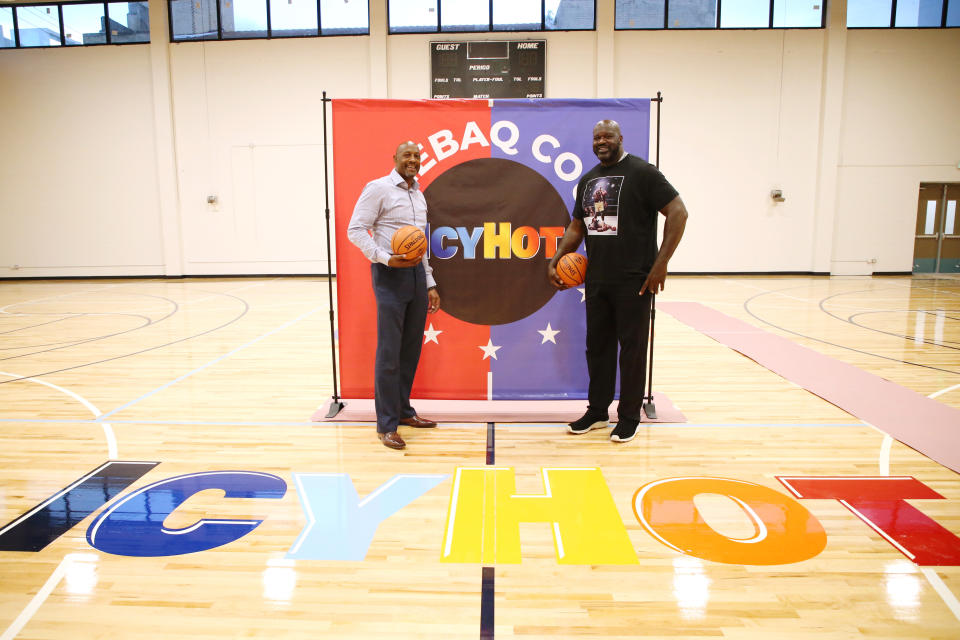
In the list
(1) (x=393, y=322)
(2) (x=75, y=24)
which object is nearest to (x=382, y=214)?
(1) (x=393, y=322)

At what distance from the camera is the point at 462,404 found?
4.57 meters

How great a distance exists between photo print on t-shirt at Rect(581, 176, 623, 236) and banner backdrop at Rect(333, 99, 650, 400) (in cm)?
44

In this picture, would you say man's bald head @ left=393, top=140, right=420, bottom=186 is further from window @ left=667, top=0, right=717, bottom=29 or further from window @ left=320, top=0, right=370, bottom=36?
Answer: window @ left=667, top=0, right=717, bottom=29

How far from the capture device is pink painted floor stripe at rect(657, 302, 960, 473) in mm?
3725

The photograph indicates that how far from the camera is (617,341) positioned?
12.7ft

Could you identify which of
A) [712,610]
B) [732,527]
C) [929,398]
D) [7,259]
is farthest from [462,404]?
[7,259]

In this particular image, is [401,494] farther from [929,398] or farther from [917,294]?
[917,294]

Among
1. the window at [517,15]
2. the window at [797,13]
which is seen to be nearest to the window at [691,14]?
the window at [797,13]

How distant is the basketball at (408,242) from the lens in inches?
138

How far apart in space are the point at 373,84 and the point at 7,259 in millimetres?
9132

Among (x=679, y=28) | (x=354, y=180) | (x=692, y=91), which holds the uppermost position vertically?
(x=679, y=28)

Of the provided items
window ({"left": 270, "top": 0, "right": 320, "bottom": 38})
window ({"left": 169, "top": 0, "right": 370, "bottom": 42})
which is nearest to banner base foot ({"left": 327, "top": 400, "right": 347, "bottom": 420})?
window ({"left": 169, "top": 0, "right": 370, "bottom": 42})

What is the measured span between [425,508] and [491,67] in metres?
11.2

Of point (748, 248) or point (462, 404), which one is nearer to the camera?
point (462, 404)
